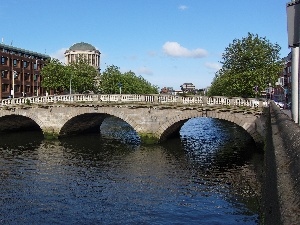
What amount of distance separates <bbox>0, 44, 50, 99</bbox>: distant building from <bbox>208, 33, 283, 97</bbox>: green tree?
200 feet

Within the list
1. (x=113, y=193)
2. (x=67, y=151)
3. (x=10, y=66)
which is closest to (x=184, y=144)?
(x=67, y=151)

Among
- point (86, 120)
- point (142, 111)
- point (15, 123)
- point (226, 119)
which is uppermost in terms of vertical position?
point (142, 111)

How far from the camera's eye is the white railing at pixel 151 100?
4616 cm

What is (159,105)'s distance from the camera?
4950 cm

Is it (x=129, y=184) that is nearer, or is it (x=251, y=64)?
(x=129, y=184)

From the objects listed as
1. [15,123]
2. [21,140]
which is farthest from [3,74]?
[21,140]

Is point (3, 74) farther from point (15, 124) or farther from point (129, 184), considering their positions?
point (129, 184)

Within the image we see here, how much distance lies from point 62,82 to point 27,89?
21.3m

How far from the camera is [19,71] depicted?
10950 centimetres

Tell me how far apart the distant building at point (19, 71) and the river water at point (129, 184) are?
59379 millimetres

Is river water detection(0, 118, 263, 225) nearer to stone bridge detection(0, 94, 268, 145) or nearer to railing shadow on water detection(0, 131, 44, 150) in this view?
railing shadow on water detection(0, 131, 44, 150)

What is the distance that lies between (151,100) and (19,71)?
71.6 meters

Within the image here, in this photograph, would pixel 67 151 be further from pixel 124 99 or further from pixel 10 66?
pixel 10 66

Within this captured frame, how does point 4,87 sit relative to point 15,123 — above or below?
above
